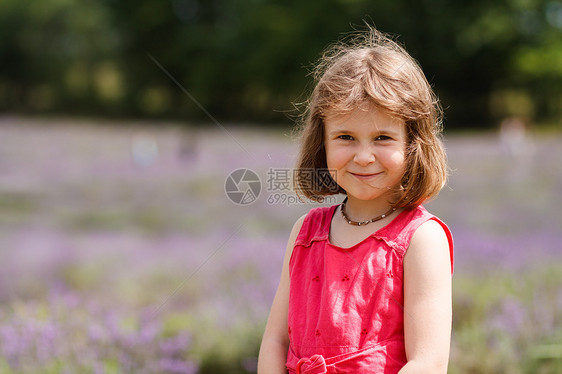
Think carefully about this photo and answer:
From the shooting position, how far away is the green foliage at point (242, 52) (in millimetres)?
30422

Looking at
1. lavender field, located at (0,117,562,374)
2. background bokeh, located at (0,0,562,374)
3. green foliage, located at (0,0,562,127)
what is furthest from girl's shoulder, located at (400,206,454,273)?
green foliage, located at (0,0,562,127)

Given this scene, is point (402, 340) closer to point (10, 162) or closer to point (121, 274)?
point (121, 274)

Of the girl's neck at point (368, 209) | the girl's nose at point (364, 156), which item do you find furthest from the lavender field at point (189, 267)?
the girl's nose at point (364, 156)

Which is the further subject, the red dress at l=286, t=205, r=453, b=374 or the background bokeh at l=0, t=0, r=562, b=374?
the background bokeh at l=0, t=0, r=562, b=374

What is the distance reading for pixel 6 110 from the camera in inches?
1294

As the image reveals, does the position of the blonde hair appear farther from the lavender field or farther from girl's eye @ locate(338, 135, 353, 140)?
the lavender field

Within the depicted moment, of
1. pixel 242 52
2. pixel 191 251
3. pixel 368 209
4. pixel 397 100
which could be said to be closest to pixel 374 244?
pixel 368 209

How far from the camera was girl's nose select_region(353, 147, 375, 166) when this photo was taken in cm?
156

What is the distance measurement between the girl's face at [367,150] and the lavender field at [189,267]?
3.21 feet

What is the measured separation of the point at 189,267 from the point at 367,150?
4.04 meters

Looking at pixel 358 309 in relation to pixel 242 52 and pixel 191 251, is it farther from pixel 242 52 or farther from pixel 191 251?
pixel 242 52

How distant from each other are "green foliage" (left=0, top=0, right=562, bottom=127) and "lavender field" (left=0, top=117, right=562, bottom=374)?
20.4 metres

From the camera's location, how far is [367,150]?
1.56m

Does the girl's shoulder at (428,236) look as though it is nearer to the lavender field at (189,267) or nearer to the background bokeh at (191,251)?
the background bokeh at (191,251)
